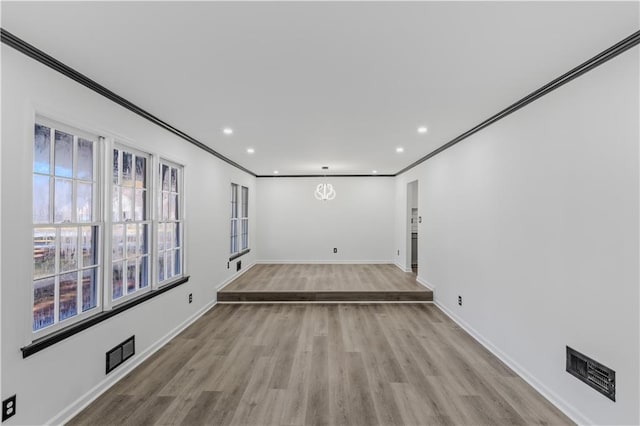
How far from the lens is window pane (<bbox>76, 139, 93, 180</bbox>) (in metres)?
2.40

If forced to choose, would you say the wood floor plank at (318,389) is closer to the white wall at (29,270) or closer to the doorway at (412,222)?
the white wall at (29,270)

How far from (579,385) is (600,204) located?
1.35 metres

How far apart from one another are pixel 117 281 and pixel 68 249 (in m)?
0.69

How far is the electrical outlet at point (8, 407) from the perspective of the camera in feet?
5.68

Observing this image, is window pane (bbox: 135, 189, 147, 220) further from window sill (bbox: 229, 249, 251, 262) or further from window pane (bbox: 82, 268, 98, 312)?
window sill (bbox: 229, 249, 251, 262)

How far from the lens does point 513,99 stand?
271 centimetres

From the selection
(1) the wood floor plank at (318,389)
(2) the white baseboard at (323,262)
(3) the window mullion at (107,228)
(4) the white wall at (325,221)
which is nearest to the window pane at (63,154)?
(3) the window mullion at (107,228)

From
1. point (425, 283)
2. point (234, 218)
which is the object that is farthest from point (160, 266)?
point (425, 283)

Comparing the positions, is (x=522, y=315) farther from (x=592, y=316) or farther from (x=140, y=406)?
(x=140, y=406)

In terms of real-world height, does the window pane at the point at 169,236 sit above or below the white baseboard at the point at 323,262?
above

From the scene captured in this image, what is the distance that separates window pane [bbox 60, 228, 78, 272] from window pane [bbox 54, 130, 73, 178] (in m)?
0.45

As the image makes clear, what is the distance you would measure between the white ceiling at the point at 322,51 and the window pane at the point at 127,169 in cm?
55

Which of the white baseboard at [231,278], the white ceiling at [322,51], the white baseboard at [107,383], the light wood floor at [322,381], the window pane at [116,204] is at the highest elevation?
the white ceiling at [322,51]

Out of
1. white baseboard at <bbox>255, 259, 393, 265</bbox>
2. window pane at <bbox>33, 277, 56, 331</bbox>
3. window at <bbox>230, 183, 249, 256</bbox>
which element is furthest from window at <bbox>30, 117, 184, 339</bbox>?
white baseboard at <bbox>255, 259, 393, 265</bbox>
